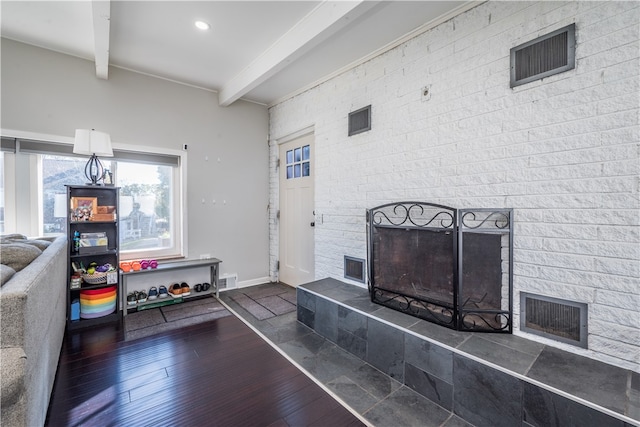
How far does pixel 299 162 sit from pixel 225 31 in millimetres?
1760

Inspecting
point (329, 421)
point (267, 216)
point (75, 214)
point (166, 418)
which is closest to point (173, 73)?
point (75, 214)

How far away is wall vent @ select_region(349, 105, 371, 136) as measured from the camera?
2785 mm

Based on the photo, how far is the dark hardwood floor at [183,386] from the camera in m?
1.60

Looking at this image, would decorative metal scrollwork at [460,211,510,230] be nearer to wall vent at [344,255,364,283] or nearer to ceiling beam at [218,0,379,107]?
wall vent at [344,255,364,283]

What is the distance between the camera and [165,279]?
3.48 metres

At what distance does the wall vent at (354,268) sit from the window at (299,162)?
1361 millimetres

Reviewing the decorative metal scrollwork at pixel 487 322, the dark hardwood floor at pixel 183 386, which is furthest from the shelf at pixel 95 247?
the decorative metal scrollwork at pixel 487 322

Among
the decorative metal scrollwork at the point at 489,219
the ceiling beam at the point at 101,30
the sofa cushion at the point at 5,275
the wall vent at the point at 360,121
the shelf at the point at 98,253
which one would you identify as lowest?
the shelf at the point at 98,253

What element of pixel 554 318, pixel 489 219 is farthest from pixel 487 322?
pixel 489 219

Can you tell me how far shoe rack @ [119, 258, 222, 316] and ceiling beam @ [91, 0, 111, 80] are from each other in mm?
2113

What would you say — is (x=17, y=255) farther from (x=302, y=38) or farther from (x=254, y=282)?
(x=254, y=282)

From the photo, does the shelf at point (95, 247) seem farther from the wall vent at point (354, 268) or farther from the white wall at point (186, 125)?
the wall vent at point (354, 268)

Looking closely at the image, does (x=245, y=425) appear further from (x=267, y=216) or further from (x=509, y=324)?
(x=267, y=216)

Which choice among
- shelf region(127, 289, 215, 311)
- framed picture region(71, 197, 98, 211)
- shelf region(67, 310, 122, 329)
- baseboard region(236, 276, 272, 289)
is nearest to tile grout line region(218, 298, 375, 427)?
shelf region(127, 289, 215, 311)
